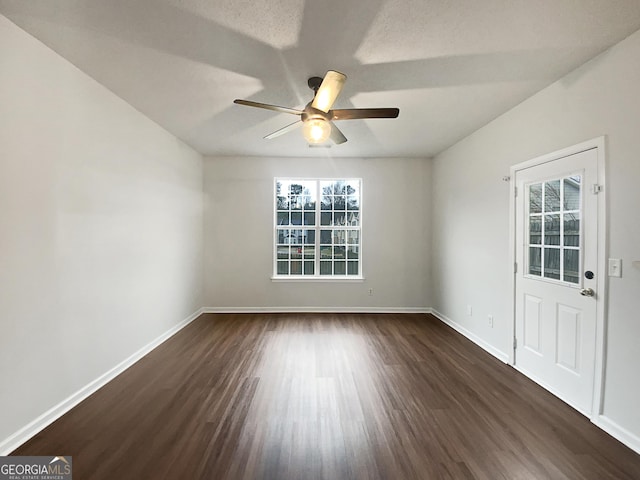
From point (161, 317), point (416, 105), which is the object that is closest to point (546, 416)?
point (416, 105)

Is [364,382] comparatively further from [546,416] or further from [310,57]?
[310,57]

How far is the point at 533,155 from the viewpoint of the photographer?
103 inches

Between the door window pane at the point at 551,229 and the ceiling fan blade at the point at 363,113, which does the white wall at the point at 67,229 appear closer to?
the ceiling fan blade at the point at 363,113

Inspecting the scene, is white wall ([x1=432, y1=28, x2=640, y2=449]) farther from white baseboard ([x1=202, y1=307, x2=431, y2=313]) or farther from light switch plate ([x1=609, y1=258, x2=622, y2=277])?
white baseboard ([x1=202, y1=307, x2=431, y2=313])

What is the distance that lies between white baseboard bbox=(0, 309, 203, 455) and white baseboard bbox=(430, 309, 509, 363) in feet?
12.9

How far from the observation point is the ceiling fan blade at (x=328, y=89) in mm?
1813

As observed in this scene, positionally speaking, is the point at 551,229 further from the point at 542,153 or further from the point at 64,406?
the point at 64,406

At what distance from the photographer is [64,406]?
6.82ft

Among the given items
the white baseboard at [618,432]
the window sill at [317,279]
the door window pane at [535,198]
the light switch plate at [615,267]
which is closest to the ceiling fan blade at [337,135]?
the door window pane at [535,198]

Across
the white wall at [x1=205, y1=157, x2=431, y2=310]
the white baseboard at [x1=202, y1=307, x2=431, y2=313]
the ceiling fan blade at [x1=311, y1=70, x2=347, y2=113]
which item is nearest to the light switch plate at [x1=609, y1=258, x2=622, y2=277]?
the ceiling fan blade at [x1=311, y1=70, x2=347, y2=113]

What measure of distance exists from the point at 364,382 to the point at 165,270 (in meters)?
2.78

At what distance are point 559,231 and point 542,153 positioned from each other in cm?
72

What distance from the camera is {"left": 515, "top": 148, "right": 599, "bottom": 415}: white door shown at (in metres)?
2.09

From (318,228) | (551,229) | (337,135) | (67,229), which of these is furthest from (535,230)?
(67,229)
